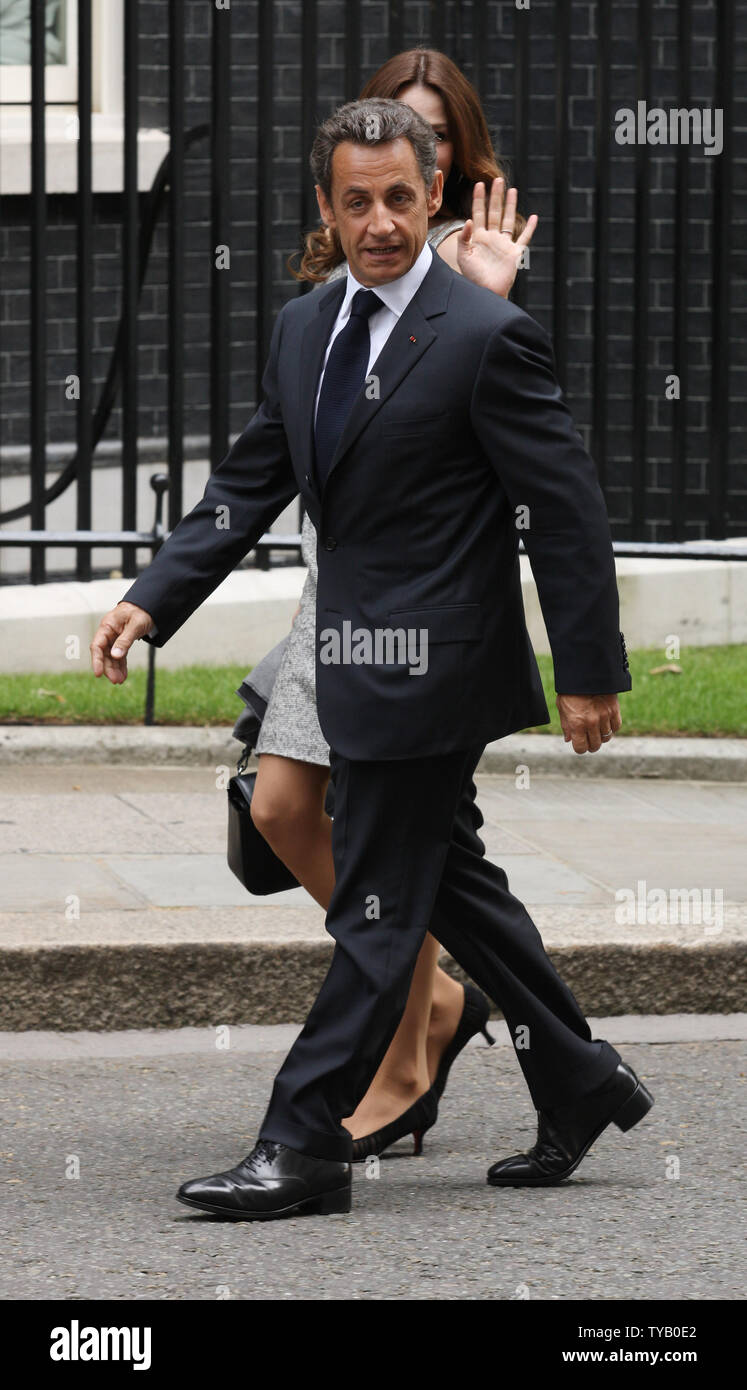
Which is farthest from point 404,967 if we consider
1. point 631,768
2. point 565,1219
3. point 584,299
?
point 584,299

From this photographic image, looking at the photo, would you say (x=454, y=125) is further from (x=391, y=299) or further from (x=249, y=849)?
(x=249, y=849)

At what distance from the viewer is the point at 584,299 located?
414 inches

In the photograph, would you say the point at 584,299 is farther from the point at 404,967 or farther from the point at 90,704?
the point at 404,967

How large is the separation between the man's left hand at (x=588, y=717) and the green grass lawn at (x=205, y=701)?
365 centimetres

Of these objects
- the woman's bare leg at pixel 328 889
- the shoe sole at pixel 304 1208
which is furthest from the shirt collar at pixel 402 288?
the shoe sole at pixel 304 1208

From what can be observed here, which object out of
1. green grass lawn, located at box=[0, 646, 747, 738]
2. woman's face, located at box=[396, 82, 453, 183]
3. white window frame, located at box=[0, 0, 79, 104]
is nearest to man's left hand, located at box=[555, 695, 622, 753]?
woman's face, located at box=[396, 82, 453, 183]

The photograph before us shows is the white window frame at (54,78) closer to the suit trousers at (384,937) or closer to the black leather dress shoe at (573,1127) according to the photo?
Result: the suit trousers at (384,937)

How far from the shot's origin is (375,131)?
376cm

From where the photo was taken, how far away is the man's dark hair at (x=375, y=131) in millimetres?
3762

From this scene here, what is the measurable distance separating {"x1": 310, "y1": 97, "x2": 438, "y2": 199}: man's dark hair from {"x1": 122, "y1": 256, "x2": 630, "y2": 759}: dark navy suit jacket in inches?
7.9

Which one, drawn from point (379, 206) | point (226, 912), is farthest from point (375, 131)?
point (226, 912)

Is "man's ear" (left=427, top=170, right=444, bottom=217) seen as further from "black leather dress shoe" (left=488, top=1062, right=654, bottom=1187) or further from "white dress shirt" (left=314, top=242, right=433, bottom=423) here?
"black leather dress shoe" (left=488, top=1062, right=654, bottom=1187)

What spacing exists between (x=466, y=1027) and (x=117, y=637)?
1107mm

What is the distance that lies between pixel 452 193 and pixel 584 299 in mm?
6259
